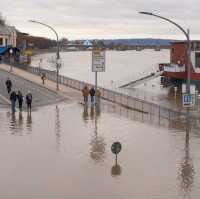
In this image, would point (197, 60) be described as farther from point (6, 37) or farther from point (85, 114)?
point (6, 37)

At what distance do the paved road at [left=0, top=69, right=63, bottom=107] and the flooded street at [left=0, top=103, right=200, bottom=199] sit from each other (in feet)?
28.1

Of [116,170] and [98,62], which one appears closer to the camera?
[116,170]

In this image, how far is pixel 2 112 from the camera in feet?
115

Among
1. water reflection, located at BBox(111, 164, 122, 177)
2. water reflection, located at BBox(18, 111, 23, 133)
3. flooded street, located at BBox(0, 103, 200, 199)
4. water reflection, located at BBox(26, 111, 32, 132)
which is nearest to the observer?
flooded street, located at BBox(0, 103, 200, 199)

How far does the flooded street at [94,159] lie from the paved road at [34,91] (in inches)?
337

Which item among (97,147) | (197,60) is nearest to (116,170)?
(97,147)

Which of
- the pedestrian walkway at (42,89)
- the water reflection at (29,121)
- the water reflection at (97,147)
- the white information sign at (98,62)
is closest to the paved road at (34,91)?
the pedestrian walkway at (42,89)

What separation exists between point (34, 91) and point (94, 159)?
25.9 m

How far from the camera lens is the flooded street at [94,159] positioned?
677 inches

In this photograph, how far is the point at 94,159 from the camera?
21.5m

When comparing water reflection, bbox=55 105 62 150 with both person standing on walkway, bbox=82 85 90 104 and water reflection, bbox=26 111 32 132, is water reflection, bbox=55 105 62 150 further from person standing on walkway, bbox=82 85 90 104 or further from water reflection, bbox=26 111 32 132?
person standing on walkway, bbox=82 85 90 104

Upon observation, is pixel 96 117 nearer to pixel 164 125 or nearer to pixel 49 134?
pixel 164 125

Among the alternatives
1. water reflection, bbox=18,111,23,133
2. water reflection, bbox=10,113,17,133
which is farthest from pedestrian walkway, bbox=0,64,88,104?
water reflection, bbox=10,113,17,133

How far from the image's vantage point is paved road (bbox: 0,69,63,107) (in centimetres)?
4194
